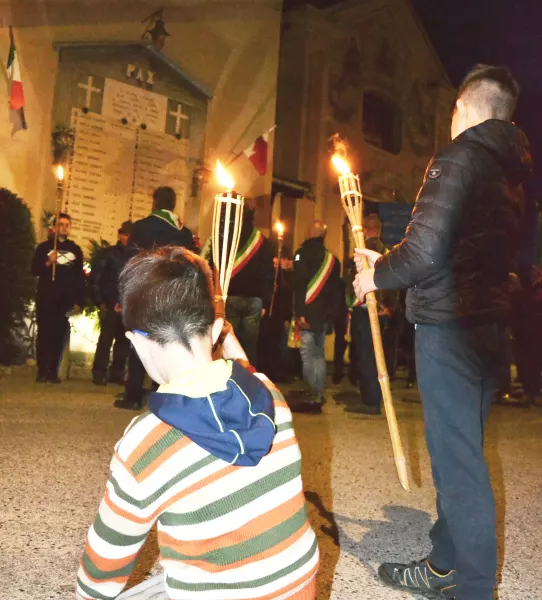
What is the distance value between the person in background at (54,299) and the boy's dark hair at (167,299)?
7239mm

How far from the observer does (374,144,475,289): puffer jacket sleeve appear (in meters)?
2.36

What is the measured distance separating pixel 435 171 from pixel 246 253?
4114mm

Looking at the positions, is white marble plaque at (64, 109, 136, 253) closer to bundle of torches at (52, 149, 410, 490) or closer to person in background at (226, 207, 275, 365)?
person in background at (226, 207, 275, 365)

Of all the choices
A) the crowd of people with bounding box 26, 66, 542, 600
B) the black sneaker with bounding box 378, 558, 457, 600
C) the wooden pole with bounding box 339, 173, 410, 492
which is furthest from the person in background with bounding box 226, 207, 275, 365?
the black sneaker with bounding box 378, 558, 457, 600

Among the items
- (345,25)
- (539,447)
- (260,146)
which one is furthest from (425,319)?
(345,25)

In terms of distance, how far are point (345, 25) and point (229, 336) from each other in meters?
17.3

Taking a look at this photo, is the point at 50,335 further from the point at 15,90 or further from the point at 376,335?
the point at 376,335

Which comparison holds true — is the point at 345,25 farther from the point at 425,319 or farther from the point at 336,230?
the point at 425,319

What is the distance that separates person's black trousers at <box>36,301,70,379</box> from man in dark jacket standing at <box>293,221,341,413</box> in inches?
128

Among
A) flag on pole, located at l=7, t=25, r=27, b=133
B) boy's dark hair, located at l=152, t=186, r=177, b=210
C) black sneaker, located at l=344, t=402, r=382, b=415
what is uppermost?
flag on pole, located at l=7, t=25, r=27, b=133

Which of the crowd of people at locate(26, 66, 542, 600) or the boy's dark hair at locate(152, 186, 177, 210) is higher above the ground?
the boy's dark hair at locate(152, 186, 177, 210)

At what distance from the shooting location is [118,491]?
138 cm

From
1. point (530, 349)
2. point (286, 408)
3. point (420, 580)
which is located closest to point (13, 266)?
point (530, 349)

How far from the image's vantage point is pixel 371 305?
3314 mm
